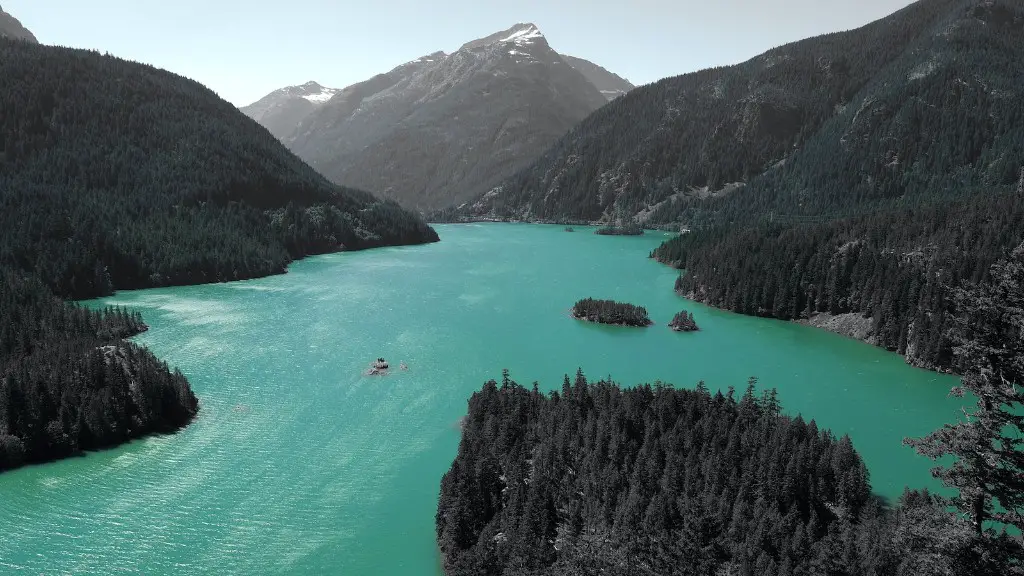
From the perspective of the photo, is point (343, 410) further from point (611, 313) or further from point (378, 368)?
point (611, 313)

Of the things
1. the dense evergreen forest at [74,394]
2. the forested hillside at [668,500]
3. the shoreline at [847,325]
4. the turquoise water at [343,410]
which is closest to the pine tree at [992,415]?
the forested hillside at [668,500]

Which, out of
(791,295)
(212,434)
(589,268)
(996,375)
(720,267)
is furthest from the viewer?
(589,268)

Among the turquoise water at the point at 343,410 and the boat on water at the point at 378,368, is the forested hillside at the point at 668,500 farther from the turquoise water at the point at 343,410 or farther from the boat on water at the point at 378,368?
the boat on water at the point at 378,368

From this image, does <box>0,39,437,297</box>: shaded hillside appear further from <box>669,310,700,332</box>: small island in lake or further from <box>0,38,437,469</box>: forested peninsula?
<box>669,310,700,332</box>: small island in lake

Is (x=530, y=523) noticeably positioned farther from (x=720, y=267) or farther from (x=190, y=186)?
(x=190, y=186)

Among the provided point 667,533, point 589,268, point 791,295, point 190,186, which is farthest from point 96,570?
point 190,186

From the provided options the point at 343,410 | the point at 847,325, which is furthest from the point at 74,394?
the point at 847,325
